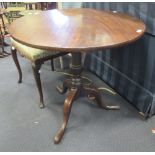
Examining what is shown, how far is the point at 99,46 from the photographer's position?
3.23ft

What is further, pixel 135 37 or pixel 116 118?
pixel 116 118

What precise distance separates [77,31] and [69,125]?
67 centimetres

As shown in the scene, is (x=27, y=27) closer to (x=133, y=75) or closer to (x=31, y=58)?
(x=31, y=58)

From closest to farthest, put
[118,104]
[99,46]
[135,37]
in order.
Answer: [99,46], [135,37], [118,104]

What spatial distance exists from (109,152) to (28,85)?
3.31 ft

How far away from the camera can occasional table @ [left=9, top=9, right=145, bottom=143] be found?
3.32 feet

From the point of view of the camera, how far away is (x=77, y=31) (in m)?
1.15

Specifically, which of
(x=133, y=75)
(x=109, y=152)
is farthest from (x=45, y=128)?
(x=133, y=75)

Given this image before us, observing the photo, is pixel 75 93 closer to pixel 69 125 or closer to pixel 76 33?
pixel 69 125

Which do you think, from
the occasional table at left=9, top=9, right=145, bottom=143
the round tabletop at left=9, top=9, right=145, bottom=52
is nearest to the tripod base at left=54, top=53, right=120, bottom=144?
the occasional table at left=9, top=9, right=145, bottom=143

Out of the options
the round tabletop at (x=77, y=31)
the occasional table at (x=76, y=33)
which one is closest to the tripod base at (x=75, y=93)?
the occasional table at (x=76, y=33)

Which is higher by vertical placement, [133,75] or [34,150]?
[133,75]

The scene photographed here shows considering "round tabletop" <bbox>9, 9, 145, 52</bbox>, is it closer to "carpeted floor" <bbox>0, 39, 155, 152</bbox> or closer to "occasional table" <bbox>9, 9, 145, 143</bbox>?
"occasional table" <bbox>9, 9, 145, 143</bbox>

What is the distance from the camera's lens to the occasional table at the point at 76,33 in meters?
1.01
